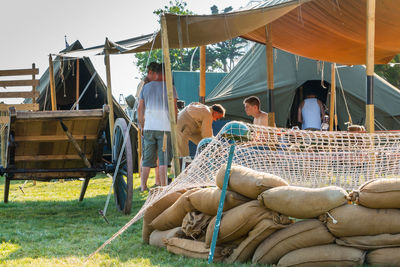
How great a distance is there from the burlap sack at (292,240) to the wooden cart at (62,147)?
→ 2096mm

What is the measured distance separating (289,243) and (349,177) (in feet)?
3.90

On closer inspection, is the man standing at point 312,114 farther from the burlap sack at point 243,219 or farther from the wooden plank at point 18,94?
the burlap sack at point 243,219

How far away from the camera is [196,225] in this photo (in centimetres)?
317

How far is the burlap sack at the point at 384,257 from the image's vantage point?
8.48 feet

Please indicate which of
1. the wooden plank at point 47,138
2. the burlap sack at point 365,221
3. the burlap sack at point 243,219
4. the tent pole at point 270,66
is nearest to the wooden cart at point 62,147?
the wooden plank at point 47,138

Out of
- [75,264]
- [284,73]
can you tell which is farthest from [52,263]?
[284,73]

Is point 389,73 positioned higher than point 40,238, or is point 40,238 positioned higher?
point 389,73

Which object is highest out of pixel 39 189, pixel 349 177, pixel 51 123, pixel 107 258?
pixel 51 123

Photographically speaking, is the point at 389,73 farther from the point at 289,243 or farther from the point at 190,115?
the point at 289,243

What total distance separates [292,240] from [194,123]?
11.1 ft

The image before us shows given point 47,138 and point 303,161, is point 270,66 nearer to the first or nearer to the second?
point 47,138

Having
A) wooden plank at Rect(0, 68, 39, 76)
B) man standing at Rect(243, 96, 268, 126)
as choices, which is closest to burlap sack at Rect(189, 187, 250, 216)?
man standing at Rect(243, 96, 268, 126)

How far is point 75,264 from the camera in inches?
117

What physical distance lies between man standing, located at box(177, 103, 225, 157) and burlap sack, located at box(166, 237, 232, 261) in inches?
110
